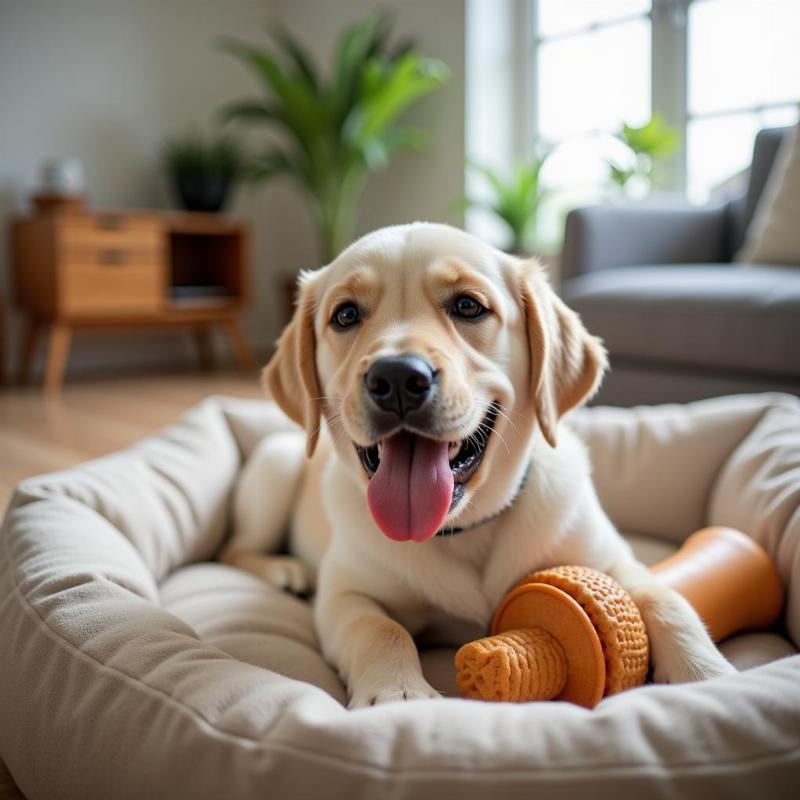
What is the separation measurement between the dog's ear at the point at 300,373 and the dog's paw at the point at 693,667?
0.67 m

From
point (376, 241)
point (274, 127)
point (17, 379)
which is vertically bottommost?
point (17, 379)

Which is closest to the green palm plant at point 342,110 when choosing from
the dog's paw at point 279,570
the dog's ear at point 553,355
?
the dog's paw at point 279,570

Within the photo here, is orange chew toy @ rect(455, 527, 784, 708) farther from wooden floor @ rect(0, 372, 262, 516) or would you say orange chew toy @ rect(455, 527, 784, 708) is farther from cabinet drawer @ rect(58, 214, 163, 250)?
cabinet drawer @ rect(58, 214, 163, 250)

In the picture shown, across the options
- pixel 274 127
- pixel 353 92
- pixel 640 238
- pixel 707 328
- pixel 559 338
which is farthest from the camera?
pixel 274 127

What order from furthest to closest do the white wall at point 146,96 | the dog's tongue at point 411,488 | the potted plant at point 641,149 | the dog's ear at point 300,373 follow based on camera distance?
the white wall at point 146,96 < the potted plant at point 641,149 < the dog's ear at point 300,373 < the dog's tongue at point 411,488

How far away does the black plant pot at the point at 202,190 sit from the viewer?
5.50 meters

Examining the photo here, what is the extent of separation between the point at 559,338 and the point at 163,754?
86cm

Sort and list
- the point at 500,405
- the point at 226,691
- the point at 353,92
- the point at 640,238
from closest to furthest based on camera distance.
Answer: the point at 226,691, the point at 500,405, the point at 640,238, the point at 353,92

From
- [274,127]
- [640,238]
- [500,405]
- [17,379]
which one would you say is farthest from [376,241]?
[274,127]

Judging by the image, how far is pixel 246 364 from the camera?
18.8 ft

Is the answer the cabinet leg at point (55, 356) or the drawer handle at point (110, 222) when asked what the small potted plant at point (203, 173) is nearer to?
the drawer handle at point (110, 222)

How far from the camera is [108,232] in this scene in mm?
4906

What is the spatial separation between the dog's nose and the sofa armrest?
2222 mm

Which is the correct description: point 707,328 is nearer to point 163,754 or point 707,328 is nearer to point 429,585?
point 429,585
